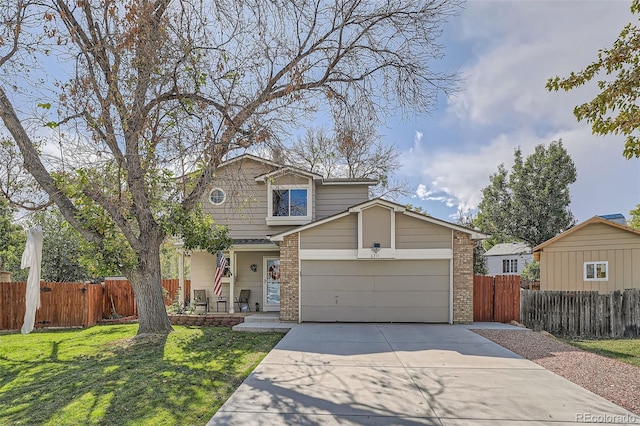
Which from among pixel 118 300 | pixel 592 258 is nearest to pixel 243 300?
pixel 118 300

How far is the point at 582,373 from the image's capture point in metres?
6.44

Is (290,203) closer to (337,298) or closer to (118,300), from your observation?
(337,298)

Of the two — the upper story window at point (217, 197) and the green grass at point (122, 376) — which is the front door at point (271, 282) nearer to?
the upper story window at point (217, 197)

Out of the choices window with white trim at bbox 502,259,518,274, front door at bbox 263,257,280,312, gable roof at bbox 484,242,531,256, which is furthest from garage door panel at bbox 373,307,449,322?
window with white trim at bbox 502,259,518,274

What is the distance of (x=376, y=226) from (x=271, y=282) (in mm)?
4897

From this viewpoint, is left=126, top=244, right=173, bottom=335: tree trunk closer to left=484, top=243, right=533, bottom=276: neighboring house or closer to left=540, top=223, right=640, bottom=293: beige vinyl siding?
left=540, top=223, right=640, bottom=293: beige vinyl siding

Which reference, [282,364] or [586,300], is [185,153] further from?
[586,300]

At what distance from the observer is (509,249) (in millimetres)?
29688

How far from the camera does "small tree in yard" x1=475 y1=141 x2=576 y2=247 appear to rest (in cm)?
2692

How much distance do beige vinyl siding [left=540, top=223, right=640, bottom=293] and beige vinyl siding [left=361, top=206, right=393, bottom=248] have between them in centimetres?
935

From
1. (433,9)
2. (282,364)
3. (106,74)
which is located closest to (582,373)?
(282,364)

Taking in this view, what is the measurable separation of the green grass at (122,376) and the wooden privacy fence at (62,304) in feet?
6.65

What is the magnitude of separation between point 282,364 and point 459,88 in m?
7.72

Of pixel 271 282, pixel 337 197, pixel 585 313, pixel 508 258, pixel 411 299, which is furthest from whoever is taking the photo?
pixel 508 258
